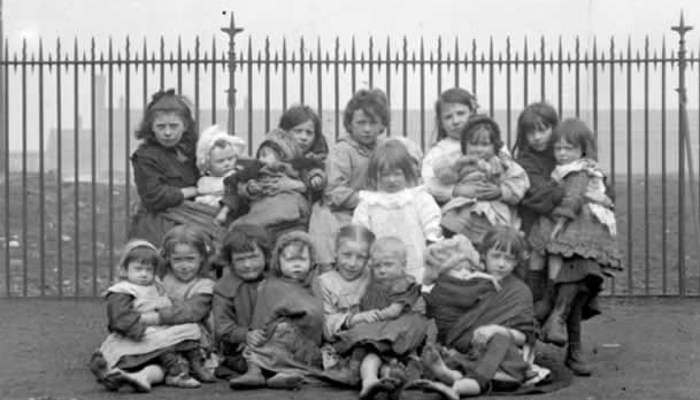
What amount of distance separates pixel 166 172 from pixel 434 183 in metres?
1.76

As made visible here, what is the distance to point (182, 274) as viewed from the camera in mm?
9367

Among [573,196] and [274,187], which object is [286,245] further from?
[573,196]

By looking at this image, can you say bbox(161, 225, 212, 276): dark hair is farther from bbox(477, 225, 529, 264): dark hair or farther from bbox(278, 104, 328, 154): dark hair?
bbox(477, 225, 529, 264): dark hair

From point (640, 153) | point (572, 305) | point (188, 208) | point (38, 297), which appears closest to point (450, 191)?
point (572, 305)

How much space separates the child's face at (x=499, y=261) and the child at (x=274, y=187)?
4.57 feet

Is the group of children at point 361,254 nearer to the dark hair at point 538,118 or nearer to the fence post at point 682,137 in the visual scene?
the dark hair at point 538,118

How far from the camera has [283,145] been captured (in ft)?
32.3

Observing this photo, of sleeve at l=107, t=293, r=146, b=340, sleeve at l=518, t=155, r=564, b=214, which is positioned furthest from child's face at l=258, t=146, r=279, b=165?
sleeve at l=518, t=155, r=564, b=214

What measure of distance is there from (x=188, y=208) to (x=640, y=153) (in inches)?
1087

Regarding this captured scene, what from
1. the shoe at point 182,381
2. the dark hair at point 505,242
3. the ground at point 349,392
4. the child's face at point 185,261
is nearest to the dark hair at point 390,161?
the dark hair at point 505,242

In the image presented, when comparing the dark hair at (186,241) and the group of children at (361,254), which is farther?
the dark hair at (186,241)

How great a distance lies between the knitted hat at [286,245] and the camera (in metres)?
9.14

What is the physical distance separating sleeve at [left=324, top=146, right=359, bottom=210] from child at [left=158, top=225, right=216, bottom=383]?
3.08ft

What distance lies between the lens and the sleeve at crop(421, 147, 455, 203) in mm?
9828
